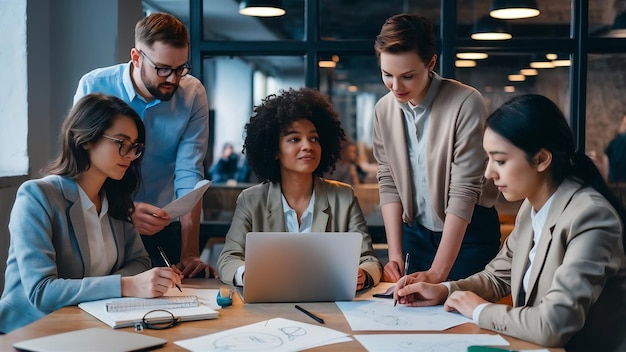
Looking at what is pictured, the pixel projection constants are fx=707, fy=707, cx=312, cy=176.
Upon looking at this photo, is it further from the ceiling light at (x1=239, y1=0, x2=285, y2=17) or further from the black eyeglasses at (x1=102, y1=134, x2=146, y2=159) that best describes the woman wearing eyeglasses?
the ceiling light at (x1=239, y1=0, x2=285, y2=17)

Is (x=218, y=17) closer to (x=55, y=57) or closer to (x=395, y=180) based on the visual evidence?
(x=55, y=57)

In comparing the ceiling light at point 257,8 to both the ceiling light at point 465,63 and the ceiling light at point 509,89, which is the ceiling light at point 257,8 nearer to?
the ceiling light at point 465,63

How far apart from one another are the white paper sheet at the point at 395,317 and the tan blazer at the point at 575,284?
119 mm

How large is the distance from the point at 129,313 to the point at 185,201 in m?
0.55

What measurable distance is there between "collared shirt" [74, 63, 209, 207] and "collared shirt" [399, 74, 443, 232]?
802mm

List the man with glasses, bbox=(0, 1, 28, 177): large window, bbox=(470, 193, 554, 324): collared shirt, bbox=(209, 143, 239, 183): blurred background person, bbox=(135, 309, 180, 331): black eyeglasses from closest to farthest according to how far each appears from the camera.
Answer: bbox=(135, 309, 180, 331): black eyeglasses → bbox=(470, 193, 554, 324): collared shirt → the man with glasses → bbox=(0, 1, 28, 177): large window → bbox=(209, 143, 239, 183): blurred background person

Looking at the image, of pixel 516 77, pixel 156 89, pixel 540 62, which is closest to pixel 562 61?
pixel 540 62

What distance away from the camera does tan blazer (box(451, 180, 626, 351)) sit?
1656mm

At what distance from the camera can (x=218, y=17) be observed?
3461 millimetres

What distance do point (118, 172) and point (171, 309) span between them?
54cm

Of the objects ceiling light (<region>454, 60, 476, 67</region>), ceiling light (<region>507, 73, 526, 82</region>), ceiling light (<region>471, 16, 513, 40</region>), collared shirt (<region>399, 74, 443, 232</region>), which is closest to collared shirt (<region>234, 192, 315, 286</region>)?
collared shirt (<region>399, 74, 443, 232</region>)

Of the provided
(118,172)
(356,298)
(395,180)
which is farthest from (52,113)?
(356,298)

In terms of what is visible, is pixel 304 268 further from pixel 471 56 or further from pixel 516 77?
pixel 516 77

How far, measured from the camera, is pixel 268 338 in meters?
1.67
